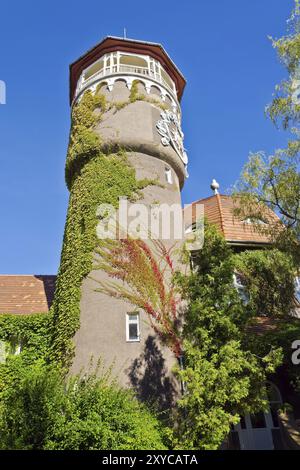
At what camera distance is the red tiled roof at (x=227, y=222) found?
1977cm

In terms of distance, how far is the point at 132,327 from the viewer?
14.1 metres

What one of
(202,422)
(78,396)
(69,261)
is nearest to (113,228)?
(69,261)

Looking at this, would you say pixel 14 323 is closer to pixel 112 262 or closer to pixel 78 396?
pixel 112 262

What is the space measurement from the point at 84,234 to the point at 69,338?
4484 millimetres

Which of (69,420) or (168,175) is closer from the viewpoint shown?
(69,420)

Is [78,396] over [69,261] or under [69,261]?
under

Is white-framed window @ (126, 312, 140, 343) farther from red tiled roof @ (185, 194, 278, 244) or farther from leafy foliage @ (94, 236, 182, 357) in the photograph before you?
red tiled roof @ (185, 194, 278, 244)

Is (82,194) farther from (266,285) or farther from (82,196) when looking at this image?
(266,285)

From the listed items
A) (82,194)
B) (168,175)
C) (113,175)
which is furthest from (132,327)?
(168,175)

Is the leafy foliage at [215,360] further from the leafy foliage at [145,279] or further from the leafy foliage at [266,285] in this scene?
the leafy foliage at [266,285]

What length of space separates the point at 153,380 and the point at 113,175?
9.24 meters

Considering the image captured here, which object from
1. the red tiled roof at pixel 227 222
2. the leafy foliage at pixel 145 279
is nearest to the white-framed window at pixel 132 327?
the leafy foliage at pixel 145 279

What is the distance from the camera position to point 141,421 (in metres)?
10.7

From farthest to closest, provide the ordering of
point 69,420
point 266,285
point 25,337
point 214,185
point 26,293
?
point 214,185 → point 26,293 → point 266,285 → point 25,337 → point 69,420
